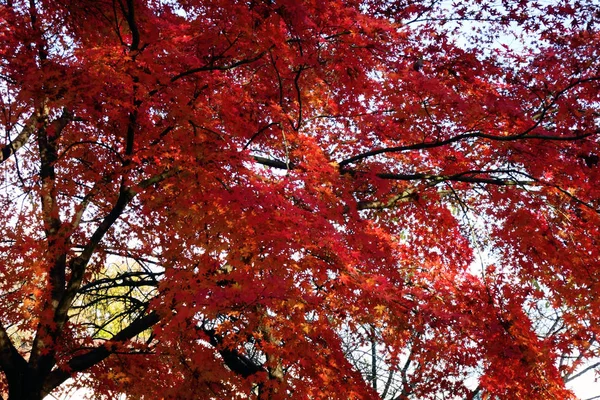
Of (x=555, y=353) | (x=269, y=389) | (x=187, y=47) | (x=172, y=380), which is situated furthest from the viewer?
(x=172, y=380)

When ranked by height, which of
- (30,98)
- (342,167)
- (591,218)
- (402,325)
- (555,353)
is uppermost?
(30,98)

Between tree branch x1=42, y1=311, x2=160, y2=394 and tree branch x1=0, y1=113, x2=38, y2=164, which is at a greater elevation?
tree branch x1=0, y1=113, x2=38, y2=164

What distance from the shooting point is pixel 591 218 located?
24.9 ft

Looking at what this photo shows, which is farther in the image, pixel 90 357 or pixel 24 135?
pixel 24 135

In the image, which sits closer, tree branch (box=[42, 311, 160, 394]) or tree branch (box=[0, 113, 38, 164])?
tree branch (box=[42, 311, 160, 394])

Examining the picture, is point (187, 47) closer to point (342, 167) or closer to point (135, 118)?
point (135, 118)

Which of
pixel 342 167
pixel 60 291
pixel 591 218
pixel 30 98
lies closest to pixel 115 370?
pixel 60 291

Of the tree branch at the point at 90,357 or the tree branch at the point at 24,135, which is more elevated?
the tree branch at the point at 24,135

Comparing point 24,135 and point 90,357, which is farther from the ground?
point 24,135

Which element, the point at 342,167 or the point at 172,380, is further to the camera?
the point at 172,380

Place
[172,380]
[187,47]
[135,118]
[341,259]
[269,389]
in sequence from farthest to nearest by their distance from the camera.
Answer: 1. [172,380]
2. [269,389]
3. [187,47]
4. [135,118]
5. [341,259]

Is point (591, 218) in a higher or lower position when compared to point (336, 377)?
higher

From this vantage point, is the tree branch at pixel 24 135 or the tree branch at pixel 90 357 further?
the tree branch at pixel 24 135

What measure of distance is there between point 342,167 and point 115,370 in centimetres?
524
